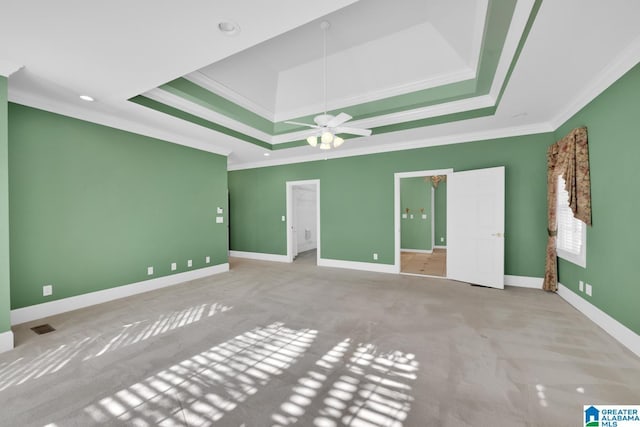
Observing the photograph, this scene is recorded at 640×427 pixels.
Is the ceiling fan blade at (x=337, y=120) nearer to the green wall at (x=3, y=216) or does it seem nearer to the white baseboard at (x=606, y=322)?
the green wall at (x=3, y=216)

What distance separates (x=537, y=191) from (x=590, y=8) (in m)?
3.29

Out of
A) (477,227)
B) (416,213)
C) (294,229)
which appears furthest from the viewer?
(416,213)

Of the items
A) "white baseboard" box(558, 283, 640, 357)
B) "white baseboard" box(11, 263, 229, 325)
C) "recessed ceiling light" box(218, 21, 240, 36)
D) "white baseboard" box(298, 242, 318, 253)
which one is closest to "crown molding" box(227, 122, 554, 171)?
"white baseboard" box(558, 283, 640, 357)

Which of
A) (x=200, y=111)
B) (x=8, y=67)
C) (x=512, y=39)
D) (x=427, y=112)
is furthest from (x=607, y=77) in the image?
(x=8, y=67)

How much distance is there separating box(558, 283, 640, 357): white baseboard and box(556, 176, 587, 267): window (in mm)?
496

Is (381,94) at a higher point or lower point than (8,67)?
higher

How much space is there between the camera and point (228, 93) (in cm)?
431

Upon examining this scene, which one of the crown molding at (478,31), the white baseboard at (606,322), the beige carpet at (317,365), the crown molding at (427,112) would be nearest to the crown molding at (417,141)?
the crown molding at (427,112)

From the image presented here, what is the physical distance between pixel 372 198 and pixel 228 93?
3.49m

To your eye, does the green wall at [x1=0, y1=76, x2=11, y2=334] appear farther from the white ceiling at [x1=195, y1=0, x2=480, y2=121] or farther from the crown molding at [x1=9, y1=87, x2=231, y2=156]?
the white ceiling at [x1=195, y1=0, x2=480, y2=121]

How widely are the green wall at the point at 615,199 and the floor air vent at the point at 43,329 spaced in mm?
6030

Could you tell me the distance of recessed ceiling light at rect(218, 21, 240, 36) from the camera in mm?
2027

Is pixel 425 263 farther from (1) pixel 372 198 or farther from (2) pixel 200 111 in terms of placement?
(2) pixel 200 111

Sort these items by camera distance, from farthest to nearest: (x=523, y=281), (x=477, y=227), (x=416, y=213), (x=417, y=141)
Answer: (x=416, y=213) < (x=417, y=141) < (x=477, y=227) < (x=523, y=281)
